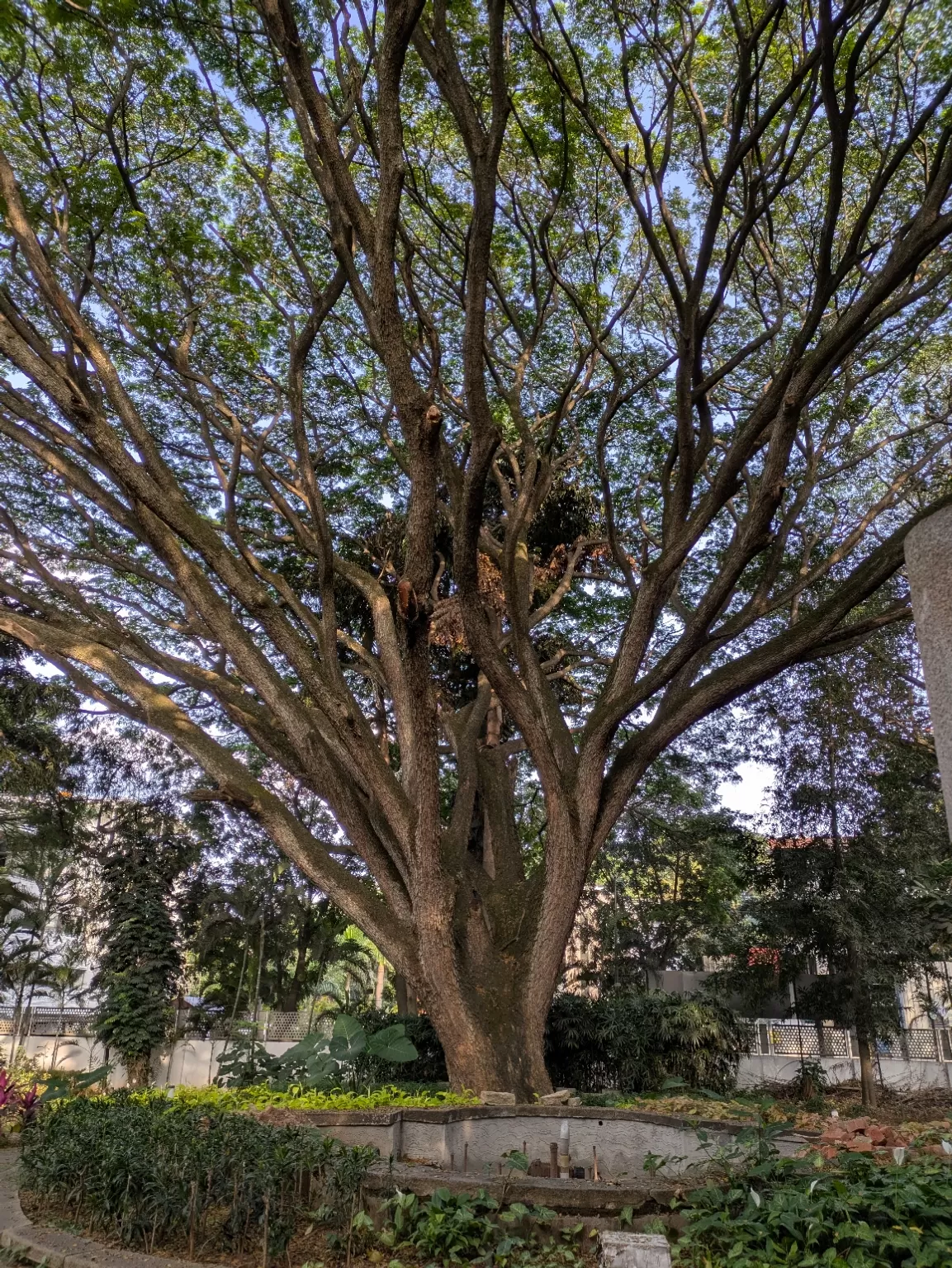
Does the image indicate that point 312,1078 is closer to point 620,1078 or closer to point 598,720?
point 598,720

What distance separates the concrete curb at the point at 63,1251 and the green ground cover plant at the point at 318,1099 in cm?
113

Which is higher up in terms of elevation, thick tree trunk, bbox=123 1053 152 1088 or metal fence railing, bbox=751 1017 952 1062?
metal fence railing, bbox=751 1017 952 1062

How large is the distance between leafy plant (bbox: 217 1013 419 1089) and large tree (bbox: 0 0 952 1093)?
19.5 inches

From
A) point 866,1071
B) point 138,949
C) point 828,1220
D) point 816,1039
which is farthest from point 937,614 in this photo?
point 816,1039

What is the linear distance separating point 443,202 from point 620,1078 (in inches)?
394

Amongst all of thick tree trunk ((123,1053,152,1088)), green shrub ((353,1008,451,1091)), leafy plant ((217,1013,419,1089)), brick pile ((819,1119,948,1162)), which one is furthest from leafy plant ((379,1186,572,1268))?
thick tree trunk ((123,1053,152,1088))

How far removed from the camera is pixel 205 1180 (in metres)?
4.38

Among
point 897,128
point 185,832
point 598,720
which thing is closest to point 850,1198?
point 598,720

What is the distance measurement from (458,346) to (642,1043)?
27.7 feet

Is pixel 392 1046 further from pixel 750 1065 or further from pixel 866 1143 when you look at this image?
pixel 750 1065

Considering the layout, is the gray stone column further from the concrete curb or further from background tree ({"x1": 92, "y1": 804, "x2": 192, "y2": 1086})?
background tree ({"x1": 92, "y1": 804, "x2": 192, "y2": 1086})

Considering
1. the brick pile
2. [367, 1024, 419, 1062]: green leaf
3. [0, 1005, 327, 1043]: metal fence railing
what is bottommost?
[0, 1005, 327, 1043]: metal fence railing

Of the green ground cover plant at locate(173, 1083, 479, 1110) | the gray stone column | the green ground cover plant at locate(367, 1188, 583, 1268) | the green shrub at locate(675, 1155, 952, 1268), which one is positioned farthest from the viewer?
the green ground cover plant at locate(173, 1083, 479, 1110)

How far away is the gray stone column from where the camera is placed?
1949 millimetres
